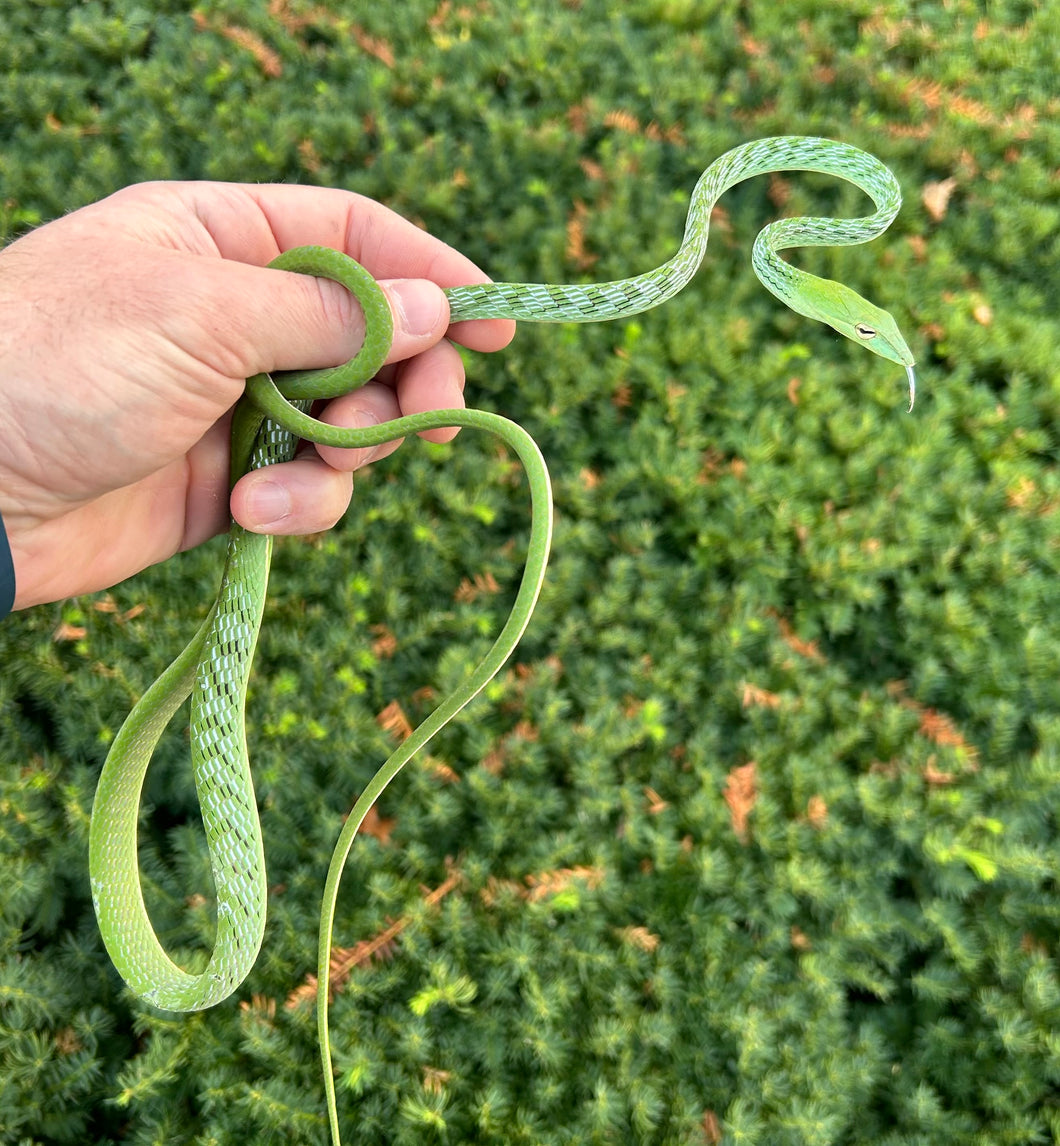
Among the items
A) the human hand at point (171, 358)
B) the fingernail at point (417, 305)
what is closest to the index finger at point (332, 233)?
the human hand at point (171, 358)

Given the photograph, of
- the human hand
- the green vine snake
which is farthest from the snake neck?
the human hand

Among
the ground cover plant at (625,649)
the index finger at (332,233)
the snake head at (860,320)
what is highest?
the snake head at (860,320)

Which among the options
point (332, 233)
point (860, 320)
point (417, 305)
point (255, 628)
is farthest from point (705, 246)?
point (255, 628)

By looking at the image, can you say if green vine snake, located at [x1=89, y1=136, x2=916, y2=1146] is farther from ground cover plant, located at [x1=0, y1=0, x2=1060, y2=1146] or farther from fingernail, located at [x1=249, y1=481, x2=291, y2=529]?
ground cover plant, located at [x1=0, y1=0, x2=1060, y2=1146]

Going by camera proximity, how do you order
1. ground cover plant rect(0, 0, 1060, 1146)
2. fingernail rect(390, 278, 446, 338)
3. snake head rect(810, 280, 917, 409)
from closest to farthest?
1. snake head rect(810, 280, 917, 409)
2. fingernail rect(390, 278, 446, 338)
3. ground cover plant rect(0, 0, 1060, 1146)

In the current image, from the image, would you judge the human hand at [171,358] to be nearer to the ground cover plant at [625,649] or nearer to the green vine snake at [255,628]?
the green vine snake at [255,628]

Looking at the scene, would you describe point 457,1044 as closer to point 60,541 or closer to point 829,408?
point 60,541
